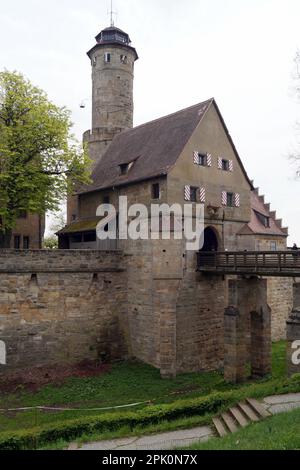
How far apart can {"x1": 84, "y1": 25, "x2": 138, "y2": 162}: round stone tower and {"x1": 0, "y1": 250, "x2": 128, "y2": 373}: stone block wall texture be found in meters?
15.4

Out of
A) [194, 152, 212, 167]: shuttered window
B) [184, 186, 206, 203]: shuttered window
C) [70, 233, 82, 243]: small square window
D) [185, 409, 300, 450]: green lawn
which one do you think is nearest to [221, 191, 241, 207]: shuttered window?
[184, 186, 206, 203]: shuttered window

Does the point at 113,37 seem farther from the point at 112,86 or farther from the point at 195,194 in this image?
the point at 195,194

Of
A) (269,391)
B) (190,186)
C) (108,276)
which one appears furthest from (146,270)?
(269,391)

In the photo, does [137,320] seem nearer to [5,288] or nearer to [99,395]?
[99,395]

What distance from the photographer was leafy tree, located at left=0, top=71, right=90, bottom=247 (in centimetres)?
2414

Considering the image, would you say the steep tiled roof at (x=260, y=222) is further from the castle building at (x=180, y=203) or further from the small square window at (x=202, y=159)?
the small square window at (x=202, y=159)

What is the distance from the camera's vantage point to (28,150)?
2492 cm

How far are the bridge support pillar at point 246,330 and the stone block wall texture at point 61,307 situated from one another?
7.13 m

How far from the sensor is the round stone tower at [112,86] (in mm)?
36312

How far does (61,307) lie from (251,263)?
1089 centimetres

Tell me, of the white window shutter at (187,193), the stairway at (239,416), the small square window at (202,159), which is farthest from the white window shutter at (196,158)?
the stairway at (239,416)

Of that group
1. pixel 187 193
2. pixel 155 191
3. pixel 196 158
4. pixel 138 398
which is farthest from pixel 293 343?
pixel 196 158

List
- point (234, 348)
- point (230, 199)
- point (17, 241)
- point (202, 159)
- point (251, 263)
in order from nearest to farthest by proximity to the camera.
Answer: point (234, 348)
point (251, 263)
point (202, 159)
point (230, 199)
point (17, 241)

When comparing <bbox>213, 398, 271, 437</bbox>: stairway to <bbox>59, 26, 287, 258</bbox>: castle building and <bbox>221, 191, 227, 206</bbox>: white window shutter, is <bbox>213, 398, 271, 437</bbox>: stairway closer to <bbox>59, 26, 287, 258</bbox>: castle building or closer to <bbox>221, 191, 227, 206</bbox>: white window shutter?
<bbox>59, 26, 287, 258</bbox>: castle building
